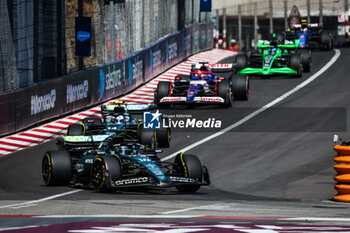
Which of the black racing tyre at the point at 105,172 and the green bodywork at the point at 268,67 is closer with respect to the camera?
the black racing tyre at the point at 105,172

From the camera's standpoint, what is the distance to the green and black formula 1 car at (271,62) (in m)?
33.4

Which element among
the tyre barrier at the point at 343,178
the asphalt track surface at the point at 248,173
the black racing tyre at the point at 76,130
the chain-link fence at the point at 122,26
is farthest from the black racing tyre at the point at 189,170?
the chain-link fence at the point at 122,26

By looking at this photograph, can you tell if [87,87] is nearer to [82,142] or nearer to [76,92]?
[76,92]

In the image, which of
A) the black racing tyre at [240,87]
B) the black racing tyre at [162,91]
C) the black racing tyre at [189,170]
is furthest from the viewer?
the black racing tyre at [240,87]

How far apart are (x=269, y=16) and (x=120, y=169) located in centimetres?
4437

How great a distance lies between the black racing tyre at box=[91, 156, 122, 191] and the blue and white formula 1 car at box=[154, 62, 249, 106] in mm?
11472

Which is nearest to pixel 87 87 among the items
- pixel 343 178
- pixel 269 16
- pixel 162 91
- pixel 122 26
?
pixel 162 91

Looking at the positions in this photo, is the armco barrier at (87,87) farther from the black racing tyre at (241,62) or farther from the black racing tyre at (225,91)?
the black racing tyre at (225,91)

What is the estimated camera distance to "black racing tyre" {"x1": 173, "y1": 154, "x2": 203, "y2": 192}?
16.0m

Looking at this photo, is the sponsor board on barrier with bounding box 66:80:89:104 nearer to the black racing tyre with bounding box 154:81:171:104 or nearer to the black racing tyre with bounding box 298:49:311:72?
the black racing tyre with bounding box 154:81:171:104

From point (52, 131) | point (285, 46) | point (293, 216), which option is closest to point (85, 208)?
point (293, 216)

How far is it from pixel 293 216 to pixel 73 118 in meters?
16.5

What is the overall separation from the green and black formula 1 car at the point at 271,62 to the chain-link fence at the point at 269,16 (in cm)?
2041

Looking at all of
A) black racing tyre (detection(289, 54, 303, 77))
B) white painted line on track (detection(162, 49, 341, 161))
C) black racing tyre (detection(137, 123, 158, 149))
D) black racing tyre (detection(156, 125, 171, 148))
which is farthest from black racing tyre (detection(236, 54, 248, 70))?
black racing tyre (detection(137, 123, 158, 149))
